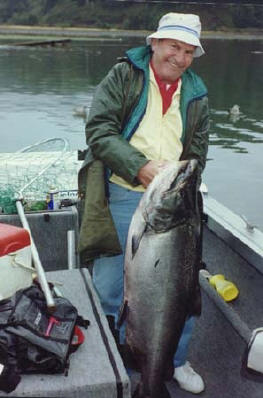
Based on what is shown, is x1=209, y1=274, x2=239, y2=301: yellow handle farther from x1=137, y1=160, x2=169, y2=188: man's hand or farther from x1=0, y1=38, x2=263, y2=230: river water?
x1=0, y1=38, x2=263, y2=230: river water

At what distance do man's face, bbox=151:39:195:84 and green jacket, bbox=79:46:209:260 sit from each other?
0.07 meters

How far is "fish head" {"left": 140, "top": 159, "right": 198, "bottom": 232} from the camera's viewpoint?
9.20 ft

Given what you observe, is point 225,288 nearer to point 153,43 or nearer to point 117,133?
point 117,133

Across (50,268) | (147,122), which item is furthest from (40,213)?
(147,122)

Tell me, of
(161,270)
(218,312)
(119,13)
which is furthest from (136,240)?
(119,13)

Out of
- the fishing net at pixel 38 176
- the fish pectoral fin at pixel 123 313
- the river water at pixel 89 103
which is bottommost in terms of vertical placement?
the river water at pixel 89 103

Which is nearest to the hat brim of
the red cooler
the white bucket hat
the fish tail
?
the white bucket hat

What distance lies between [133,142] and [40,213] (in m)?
1.55

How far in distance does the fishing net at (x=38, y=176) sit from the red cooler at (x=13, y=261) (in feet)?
5.89

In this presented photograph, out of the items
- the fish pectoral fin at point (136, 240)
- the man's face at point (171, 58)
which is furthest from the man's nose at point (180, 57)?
the fish pectoral fin at point (136, 240)

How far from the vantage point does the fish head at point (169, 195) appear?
2.80 metres

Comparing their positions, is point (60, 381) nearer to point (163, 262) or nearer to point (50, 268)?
point (163, 262)

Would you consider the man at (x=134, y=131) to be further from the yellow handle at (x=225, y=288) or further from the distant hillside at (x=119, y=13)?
the distant hillside at (x=119, y=13)

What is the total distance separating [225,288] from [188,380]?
1157 millimetres
